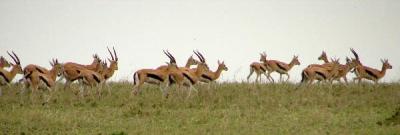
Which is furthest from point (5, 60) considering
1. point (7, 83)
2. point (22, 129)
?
point (22, 129)

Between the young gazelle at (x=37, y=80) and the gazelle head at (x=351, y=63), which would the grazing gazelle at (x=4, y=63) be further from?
the gazelle head at (x=351, y=63)

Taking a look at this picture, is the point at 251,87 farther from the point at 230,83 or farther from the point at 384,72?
the point at 384,72

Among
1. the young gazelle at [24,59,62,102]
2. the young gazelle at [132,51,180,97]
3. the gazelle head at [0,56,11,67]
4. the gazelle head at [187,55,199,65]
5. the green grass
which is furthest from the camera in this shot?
the gazelle head at [187,55,199,65]

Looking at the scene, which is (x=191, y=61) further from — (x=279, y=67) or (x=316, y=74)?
(x=316, y=74)

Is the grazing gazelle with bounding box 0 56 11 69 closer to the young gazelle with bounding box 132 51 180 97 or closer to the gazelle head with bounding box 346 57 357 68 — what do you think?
the young gazelle with bounding box 132 51 180 97

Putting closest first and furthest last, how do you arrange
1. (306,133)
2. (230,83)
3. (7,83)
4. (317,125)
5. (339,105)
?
(306,133), (317,125), (339,105), (7,83), (230,83)

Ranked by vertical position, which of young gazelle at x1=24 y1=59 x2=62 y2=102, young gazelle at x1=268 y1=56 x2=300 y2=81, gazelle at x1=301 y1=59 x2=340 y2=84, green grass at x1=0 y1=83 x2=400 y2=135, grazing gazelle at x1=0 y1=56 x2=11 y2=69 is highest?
grazing gazelle at x1=0 y1=56 x2=11 y2=69

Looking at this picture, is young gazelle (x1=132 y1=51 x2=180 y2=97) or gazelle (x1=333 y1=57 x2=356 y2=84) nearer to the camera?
young gazelle (x1=132 y1=51 x2=180 y2=97)

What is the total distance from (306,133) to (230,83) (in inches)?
340

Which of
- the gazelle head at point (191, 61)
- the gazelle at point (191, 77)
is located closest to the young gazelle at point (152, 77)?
the gazelle at point (191, 77)

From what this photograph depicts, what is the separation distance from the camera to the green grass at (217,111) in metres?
18.9

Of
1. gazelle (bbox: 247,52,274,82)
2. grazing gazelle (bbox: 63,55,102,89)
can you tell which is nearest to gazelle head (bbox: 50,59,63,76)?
grazing gazelle (bbox: 63,55,102,89)

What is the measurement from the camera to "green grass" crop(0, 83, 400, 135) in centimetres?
1892

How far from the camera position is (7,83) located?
24.3 metres
